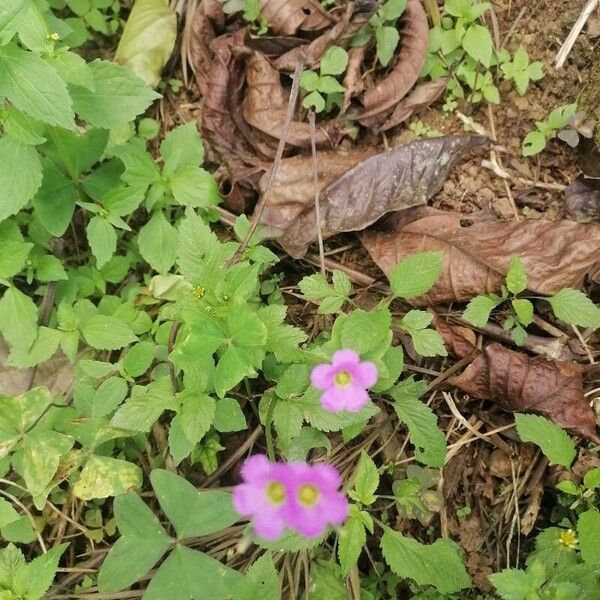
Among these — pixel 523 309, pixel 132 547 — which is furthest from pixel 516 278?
pixel 132 547

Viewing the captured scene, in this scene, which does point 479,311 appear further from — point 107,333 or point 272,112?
point 107,333

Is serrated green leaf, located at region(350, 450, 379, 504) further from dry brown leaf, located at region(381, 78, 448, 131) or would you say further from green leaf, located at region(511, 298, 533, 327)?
dry brown leaf, located at region(381, 78, 448, 131)

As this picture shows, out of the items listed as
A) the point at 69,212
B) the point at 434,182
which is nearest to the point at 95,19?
the point at 69,212

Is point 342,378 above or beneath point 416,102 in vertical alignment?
beneath

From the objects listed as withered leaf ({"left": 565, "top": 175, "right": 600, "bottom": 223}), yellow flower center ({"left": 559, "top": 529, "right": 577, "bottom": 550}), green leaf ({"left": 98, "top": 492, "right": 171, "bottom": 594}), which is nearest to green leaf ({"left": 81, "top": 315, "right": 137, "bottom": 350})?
green leaf ({"left": 98, "top": 492, "right": 171, "bottom": 594})

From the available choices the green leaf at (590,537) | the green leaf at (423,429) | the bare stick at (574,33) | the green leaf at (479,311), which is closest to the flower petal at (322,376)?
the green leaf at (423,429)

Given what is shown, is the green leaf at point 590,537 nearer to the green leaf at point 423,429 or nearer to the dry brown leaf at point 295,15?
the green leaf at point 423,429
